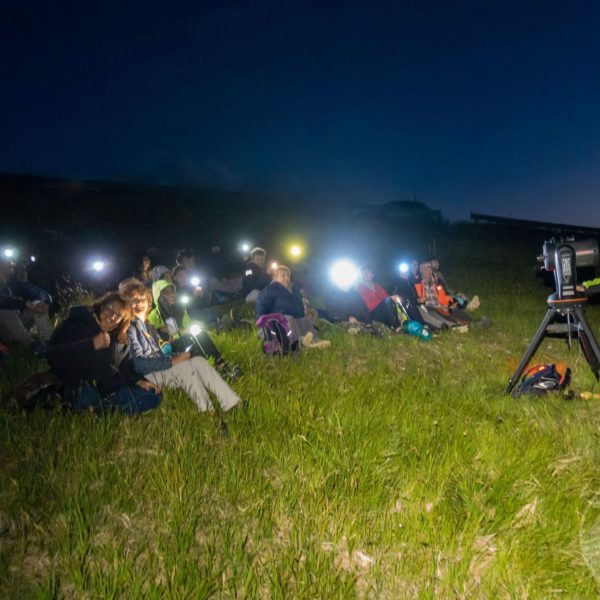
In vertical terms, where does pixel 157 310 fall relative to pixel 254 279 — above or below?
below

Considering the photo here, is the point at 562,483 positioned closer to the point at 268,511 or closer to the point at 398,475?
the point at 398,475

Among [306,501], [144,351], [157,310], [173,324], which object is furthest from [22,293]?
[306,501]

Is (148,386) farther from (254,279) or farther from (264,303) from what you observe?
(254,279)

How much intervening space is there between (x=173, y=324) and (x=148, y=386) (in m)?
3.13

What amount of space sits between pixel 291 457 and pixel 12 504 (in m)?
1.84

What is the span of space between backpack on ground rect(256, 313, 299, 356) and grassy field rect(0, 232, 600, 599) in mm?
2157

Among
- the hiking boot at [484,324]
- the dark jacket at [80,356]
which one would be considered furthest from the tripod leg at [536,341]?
the hiking boot at [484,324]

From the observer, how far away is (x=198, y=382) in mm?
4273

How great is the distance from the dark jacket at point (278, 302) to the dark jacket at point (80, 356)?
3656 millimetres

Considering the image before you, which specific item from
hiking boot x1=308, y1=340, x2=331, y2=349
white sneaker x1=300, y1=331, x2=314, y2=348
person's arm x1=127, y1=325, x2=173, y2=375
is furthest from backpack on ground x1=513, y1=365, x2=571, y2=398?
person's arm x1=127, y1=325, x2=173, y2=375

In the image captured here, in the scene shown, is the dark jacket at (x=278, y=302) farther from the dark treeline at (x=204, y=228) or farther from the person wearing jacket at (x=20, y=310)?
the dark treeline at (x=204, y=228)

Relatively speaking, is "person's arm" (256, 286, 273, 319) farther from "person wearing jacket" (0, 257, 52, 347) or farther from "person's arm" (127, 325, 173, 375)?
"person wearing jacket" (0, 257, 52, 347)

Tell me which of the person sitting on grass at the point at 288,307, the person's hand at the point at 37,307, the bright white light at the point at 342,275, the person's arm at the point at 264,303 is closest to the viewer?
the person's hand at the point at 37,307

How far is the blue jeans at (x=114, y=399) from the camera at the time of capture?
377 centimetres
